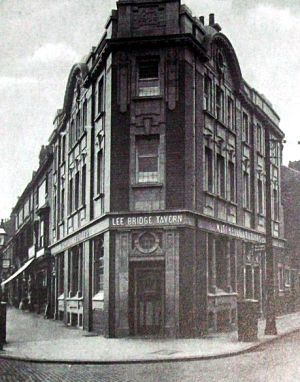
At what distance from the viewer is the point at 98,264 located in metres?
19.2

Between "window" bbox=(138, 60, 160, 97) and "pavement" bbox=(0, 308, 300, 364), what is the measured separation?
23.2 ft

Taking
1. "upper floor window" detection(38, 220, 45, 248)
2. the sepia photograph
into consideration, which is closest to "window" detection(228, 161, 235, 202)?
the sepia photograph

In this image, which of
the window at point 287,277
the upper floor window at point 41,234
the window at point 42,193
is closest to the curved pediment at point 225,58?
the window at point 287,277

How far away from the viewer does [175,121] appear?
1767 centimetres

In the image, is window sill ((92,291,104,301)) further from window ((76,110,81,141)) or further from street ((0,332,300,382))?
window ((76,110,81,141))

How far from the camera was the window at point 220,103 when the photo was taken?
2082 cm

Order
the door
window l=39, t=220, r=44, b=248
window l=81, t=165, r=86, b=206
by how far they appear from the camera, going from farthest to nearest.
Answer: window l=39, t=220, r=44, b=248 < window l=81, t=165, r=86, b=206 < the door

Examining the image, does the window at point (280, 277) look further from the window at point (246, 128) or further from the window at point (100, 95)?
the window at point (100, 95)

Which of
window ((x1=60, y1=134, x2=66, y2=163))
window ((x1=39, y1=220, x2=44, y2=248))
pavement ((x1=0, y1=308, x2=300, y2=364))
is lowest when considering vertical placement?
pavement ((x1=0, y1=308, x2=300, y2=364))

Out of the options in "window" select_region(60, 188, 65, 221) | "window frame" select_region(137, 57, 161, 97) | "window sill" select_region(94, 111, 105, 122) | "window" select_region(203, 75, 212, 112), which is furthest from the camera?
"window" select_region(60, 188, 65, 221)

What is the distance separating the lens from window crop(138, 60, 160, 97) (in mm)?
17969

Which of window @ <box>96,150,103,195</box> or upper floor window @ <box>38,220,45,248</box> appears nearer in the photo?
window @ <box>96,150,103,195</box>

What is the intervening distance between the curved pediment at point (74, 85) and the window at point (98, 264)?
572 cm

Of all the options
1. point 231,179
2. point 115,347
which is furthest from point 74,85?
point 115,347
